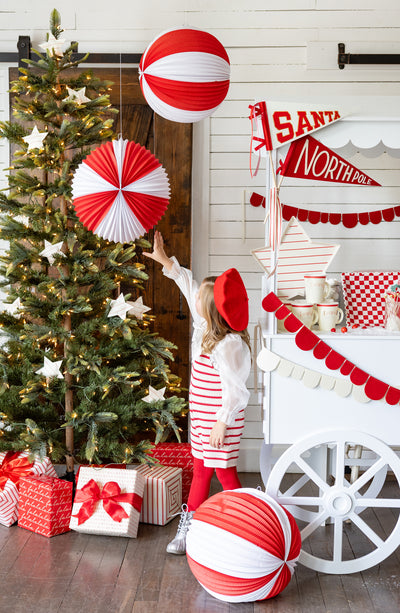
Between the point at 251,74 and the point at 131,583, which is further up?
the point at 251,74

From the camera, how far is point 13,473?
10.0ft

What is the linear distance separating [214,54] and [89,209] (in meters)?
0.75

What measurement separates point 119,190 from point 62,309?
2.25 feet

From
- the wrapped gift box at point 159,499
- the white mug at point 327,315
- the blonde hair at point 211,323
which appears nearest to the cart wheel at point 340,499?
the white mug at point 327,315

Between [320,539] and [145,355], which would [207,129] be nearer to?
[145,355]

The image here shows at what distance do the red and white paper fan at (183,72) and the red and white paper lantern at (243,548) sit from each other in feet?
4.79

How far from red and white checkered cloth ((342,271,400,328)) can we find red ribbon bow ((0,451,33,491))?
1.67m

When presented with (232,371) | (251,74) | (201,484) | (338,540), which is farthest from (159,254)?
(338,540)

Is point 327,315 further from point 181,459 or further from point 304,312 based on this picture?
point 181,459

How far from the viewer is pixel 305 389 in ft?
8.09

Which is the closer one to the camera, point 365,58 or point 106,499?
point 106,499

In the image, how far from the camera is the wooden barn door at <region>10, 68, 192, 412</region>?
3.58 metres

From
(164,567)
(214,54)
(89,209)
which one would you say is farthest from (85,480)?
(214,54)

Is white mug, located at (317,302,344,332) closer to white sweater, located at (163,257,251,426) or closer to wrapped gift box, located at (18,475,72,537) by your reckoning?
white sweater, located at (163,257,251,426)
